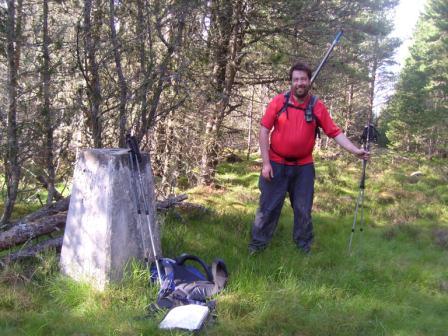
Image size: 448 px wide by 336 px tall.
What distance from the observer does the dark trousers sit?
17.4 ft

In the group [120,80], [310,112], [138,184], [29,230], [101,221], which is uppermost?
[120,80]

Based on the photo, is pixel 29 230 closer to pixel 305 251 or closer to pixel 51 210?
pixel 51 210

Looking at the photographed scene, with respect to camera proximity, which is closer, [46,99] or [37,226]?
[37,226]

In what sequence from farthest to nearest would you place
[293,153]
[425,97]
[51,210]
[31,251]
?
[425,97]
[51,210]
[293,153]
[31,251]

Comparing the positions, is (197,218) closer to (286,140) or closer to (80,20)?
(286,140)

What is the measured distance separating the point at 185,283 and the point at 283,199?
1.86 metres

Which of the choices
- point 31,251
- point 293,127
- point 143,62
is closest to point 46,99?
point 143,62

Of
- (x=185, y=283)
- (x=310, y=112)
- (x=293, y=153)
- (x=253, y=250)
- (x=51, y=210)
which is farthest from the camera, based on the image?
(x=51, y=210)

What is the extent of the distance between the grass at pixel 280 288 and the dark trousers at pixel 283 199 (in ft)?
0.67

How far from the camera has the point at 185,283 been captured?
3.98 m

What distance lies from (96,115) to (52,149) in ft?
2.97

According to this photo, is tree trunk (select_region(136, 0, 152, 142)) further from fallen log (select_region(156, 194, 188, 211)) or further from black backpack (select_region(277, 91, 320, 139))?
black backpack (select_region(277, 91, 320, 139))

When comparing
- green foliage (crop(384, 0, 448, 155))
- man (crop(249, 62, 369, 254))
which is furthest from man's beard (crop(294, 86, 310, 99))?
green foliage (crop(384, 0, 448, 155))

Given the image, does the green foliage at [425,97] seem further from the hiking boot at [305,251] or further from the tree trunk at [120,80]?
the tree trunk at [120,80]
